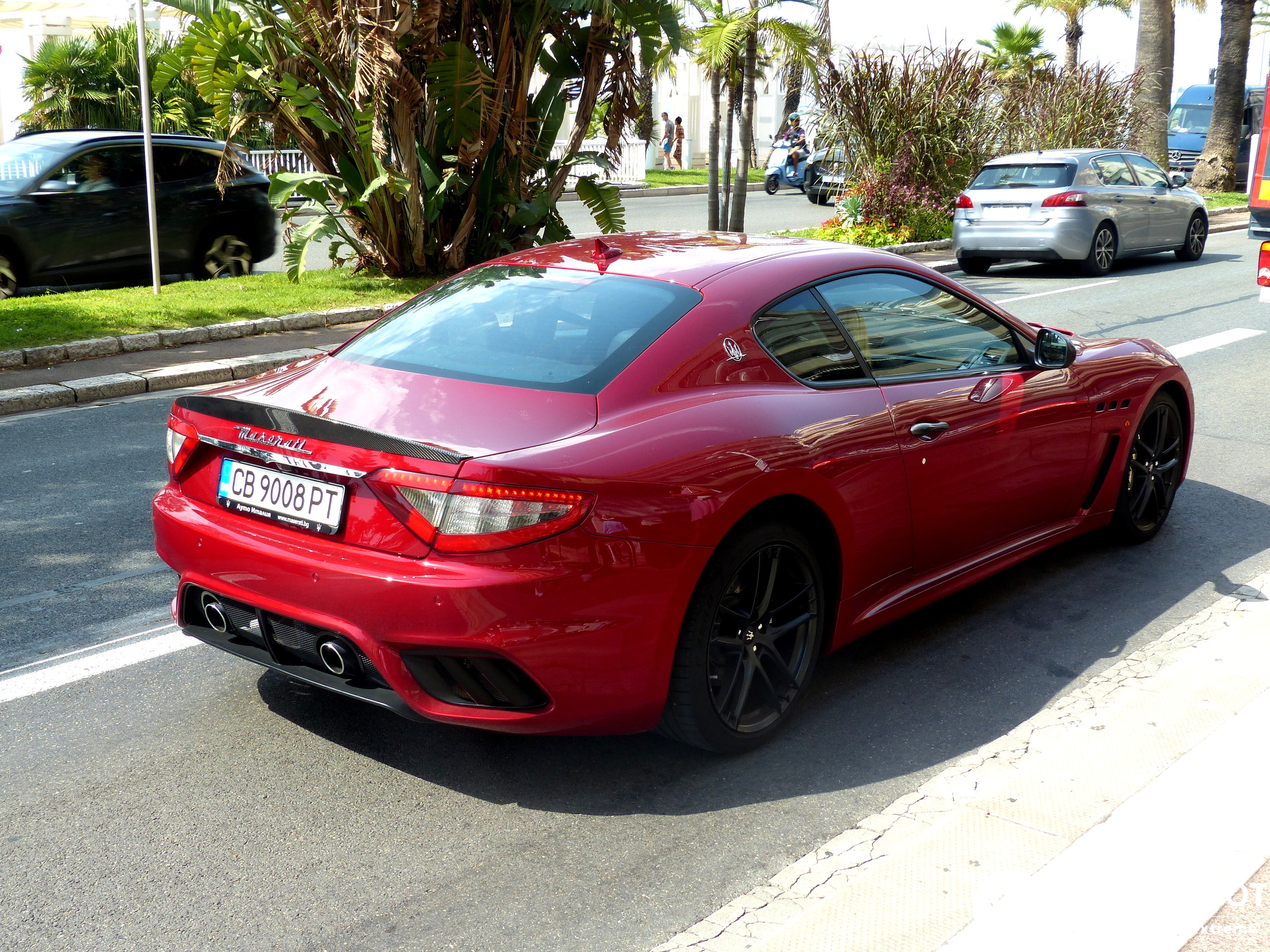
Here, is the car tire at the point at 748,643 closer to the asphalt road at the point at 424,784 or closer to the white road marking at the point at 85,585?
the asphalt road at the point at 424,784

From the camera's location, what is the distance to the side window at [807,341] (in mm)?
3971

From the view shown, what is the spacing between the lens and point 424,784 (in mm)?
3588

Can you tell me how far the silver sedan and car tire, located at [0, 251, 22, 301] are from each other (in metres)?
11.3

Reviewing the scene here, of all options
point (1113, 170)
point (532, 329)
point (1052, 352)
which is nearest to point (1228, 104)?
point (1113, 170)

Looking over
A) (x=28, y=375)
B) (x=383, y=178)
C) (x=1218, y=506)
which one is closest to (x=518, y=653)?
(x=1218, y=506)

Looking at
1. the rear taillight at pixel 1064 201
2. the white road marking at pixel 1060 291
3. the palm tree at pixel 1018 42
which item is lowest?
the white road marking at pixel 1060 291

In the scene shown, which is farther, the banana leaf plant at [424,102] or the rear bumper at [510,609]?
the banana leaf plant at [424,102]

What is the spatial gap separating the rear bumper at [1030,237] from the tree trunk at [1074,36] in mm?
38057

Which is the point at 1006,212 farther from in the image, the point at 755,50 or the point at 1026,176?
the point at 755,50

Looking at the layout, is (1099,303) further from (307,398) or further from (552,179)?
(307,398)

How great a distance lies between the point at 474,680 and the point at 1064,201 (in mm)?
15011

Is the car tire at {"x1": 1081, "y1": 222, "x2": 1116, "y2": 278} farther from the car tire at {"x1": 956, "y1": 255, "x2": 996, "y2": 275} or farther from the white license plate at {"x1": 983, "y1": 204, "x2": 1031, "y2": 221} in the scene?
the car tire at {"x1": 956, "y1": 255, "x2": 996, "y2": 275}

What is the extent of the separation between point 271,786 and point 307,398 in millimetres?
1100

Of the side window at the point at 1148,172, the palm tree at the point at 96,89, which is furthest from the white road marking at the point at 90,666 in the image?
the palm tree at the point at 96,89
